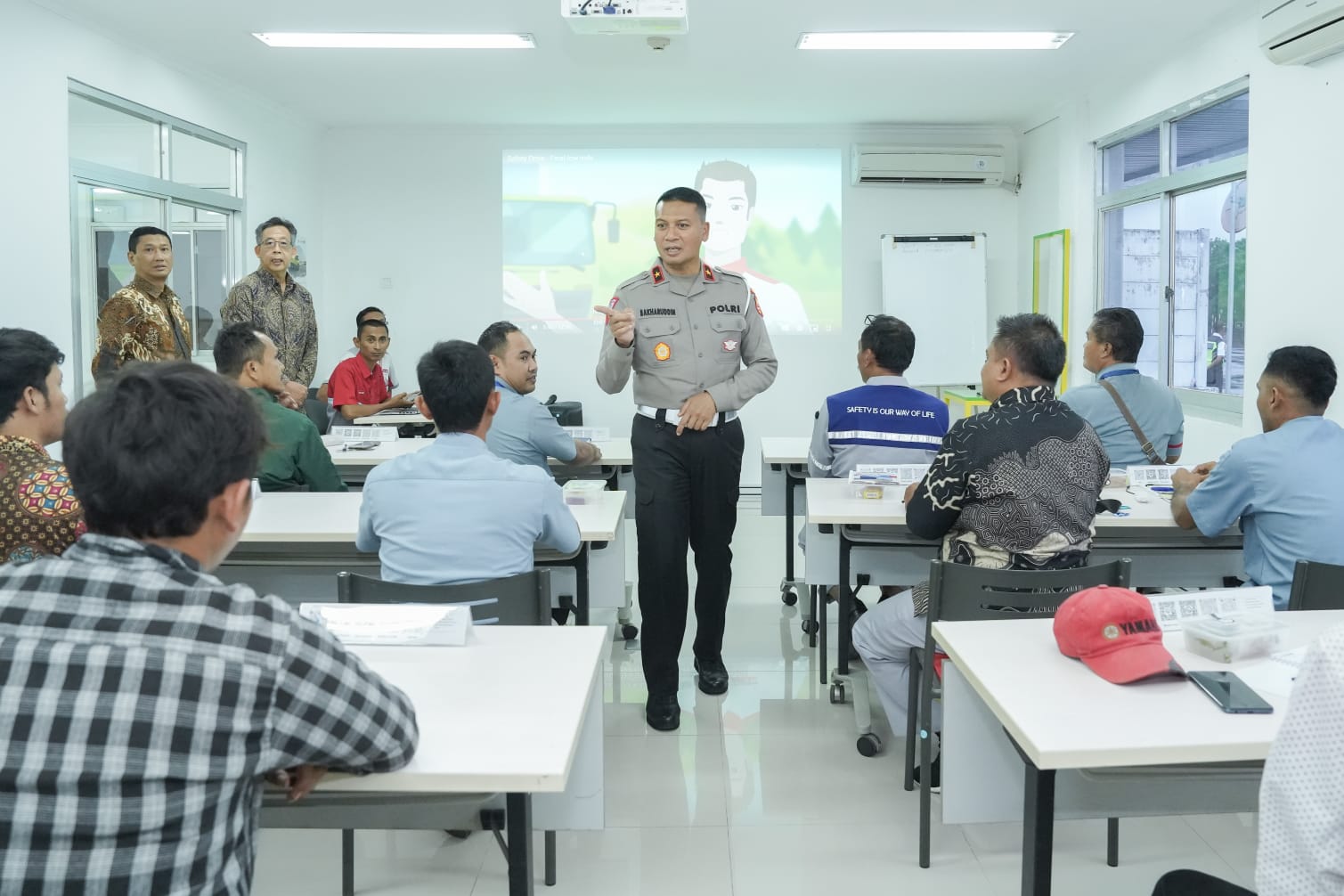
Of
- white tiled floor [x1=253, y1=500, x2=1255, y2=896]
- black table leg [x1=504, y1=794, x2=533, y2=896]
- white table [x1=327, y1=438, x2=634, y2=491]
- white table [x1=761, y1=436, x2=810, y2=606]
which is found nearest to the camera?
black table leg [x1=504, y1=794, x2=533, y2=896]

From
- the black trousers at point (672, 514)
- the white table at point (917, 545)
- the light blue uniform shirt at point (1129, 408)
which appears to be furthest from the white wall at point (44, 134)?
the light blue uniform shirt at point (1129, 408)

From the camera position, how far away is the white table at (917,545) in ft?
10.3

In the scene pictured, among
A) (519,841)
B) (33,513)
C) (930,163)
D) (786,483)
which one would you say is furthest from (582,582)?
(930,163)

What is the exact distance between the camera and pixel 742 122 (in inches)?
323

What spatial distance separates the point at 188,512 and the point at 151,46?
5.65 m

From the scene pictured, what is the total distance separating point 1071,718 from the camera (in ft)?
4.82

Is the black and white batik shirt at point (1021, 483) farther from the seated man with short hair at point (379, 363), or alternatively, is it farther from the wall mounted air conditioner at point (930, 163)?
the wall mounted air conditioner at point (930, 163)

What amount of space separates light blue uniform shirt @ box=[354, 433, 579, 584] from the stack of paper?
38 centimetres

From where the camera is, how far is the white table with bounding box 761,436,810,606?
4.66 metres

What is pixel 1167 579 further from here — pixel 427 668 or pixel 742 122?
pixel 742 122

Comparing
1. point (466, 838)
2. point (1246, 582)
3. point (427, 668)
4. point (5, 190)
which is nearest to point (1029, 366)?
point (1246, 582)

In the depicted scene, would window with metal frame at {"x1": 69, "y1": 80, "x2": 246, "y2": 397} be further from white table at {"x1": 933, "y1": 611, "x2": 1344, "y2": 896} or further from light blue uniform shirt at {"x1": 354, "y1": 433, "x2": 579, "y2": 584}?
white table at {"x1": 933, "y1": 611, "x2": 1344, "y2": 896}

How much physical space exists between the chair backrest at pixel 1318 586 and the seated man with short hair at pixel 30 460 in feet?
8.18

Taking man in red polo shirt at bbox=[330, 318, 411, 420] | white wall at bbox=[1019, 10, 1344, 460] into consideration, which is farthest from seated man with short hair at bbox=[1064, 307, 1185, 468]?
man in red polo shirt at bbox=[330, 318, 411, 420]
